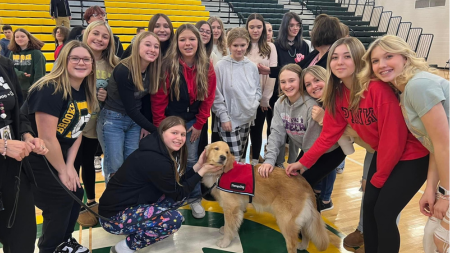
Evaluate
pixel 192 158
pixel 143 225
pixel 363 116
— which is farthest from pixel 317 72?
pixel 143 225

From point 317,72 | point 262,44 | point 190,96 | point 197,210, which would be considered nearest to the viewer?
point 317,72

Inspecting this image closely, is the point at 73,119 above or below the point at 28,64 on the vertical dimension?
below

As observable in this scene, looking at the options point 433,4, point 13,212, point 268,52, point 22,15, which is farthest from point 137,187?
point 433,4

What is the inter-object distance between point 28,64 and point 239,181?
4387mm

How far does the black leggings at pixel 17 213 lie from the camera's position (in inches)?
69.0

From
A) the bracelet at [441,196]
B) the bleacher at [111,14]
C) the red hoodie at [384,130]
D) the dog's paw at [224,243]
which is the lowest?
the dog's paw at [224,243]

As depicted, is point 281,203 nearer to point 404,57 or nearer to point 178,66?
point 404,57

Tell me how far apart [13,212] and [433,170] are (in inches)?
94.3

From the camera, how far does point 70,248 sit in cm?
246

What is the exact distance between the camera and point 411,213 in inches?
132

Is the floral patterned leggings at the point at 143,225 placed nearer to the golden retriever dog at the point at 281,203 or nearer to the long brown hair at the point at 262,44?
the golden retriever dog at the point at 281,203

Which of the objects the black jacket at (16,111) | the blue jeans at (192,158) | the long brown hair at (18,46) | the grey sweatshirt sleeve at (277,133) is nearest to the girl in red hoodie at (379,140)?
the grey sweatshirt sleeve at (277,133)

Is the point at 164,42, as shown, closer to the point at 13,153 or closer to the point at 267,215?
the point at 13,153

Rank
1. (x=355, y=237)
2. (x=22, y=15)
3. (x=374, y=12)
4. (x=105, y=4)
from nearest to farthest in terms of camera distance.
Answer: (x=355, y=237), (x=22, y=15), (x=105, y=4), (x=374, y=12)
